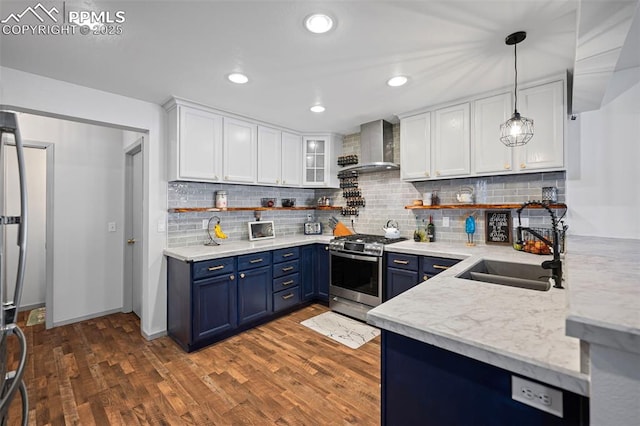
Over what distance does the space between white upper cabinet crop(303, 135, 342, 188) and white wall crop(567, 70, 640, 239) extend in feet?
8.72

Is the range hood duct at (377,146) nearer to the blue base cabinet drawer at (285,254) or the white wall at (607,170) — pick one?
the blue base cabinet drawer at (285,254)

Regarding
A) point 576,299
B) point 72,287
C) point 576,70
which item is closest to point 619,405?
point 576,299

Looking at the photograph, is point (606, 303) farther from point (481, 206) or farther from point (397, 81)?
point (481, 206)

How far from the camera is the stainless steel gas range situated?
3113 millimetres

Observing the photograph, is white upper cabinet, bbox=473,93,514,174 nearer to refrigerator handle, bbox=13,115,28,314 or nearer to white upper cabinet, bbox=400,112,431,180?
white upper cabinet, bbox=400,112,431,180

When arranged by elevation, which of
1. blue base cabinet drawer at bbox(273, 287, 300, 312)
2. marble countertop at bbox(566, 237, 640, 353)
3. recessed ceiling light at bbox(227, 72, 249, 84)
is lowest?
blue base cabinet drawer at bbox(273, 287, 300, 312)

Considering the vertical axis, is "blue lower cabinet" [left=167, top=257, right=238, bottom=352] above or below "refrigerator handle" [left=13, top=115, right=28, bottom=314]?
below

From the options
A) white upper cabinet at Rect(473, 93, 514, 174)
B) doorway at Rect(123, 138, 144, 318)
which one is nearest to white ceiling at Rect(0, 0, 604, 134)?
white upper cabinet at Rect(473, 93, 514, 174)

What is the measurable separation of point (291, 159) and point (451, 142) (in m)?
2.08

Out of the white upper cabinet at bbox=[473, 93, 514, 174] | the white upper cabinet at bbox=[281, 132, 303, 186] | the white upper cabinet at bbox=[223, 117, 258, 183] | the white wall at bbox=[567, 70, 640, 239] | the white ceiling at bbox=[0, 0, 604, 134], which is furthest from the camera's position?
the white upper cabinet at bbox=[281, 132, 303, 186]

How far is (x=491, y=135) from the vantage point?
2709mm

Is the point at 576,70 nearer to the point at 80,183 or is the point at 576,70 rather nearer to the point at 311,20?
the point at 311,20

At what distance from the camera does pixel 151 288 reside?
2.88 m

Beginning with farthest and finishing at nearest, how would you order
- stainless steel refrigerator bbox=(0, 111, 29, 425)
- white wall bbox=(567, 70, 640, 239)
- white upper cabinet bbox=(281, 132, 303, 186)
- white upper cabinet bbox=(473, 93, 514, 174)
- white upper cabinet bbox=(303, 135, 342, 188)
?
white upper cabinet bbox=(303, 135, 342, 188) → white upper cabinet bbox=(281, 132, 303, 186) → white upper cabinet bbox=(473, 93, 514, 174) → white wall bbox=(567, 70, 640, 239) → stainless steel refrigerator bbox=(0, 111, 29, 425)
